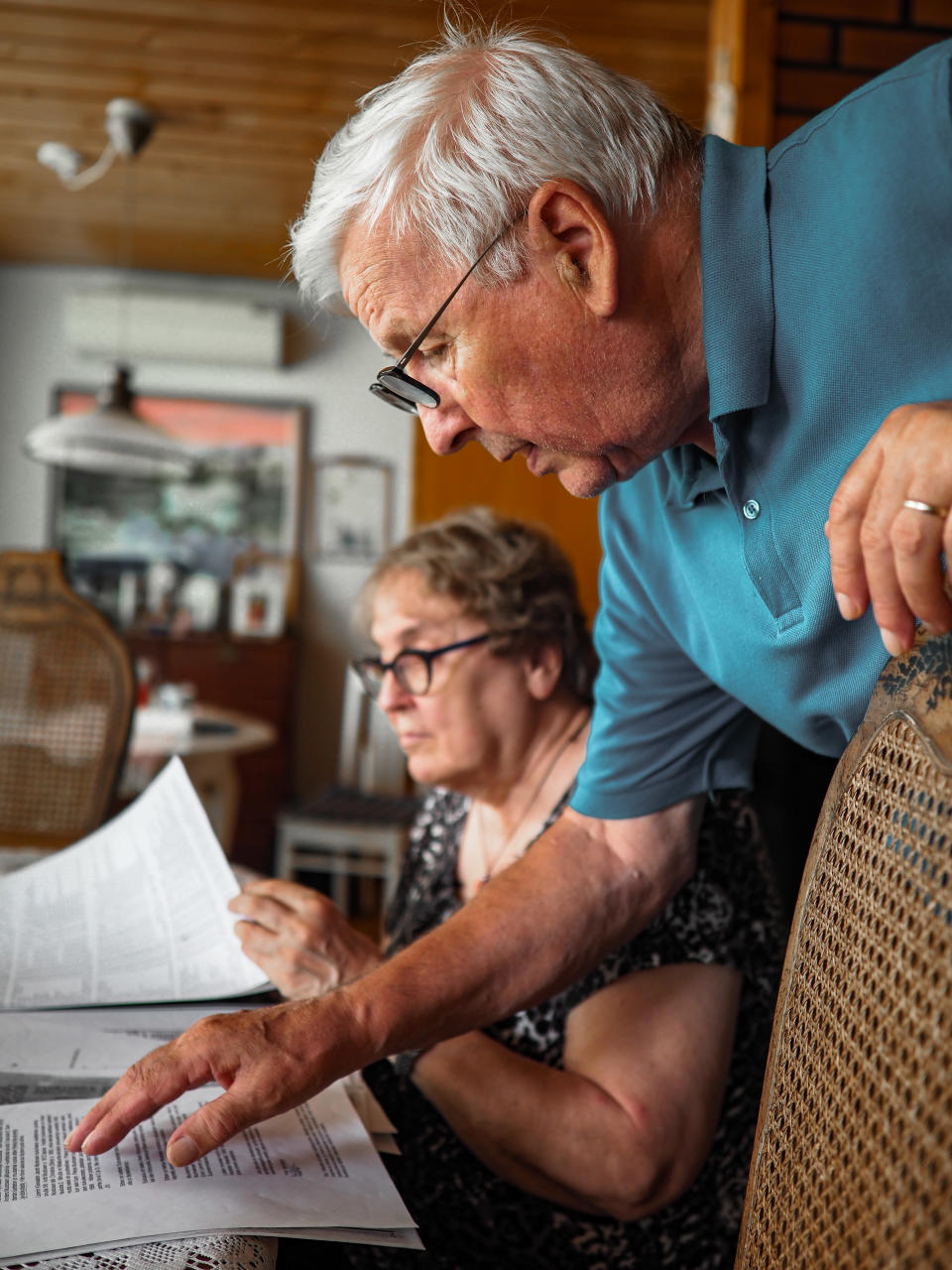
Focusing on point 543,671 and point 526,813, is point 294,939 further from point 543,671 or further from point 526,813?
point 543,671

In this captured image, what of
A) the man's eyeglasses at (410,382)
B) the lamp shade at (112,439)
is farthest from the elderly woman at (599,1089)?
the lamp shade at (112,439)

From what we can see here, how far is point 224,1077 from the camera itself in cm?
74

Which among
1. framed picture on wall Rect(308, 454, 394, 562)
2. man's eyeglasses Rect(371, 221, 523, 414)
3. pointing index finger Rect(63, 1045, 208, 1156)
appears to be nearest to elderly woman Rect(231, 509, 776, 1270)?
pointing index finger Rect(63, 1045, 208, 1156)

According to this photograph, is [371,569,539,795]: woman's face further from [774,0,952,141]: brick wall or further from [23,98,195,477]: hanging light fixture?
[23,98,195,477]: hanging light fixture

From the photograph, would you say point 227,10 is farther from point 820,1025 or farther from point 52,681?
point 820,1025

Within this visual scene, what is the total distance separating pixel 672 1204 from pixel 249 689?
4576 mm

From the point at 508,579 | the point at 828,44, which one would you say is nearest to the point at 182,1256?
the point at 508,579

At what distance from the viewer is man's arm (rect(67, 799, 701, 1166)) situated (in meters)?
0.73

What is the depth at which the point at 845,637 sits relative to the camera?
84 cm

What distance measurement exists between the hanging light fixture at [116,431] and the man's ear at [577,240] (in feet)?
10.4

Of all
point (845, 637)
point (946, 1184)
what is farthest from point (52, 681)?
point (946, 1184)

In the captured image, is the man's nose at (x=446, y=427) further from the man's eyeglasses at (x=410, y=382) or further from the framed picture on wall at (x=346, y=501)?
the framed picture on wall at (x=346, y=501)

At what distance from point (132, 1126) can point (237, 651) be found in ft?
15.9

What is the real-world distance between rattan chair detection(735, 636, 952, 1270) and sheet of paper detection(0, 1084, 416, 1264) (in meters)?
0.25
